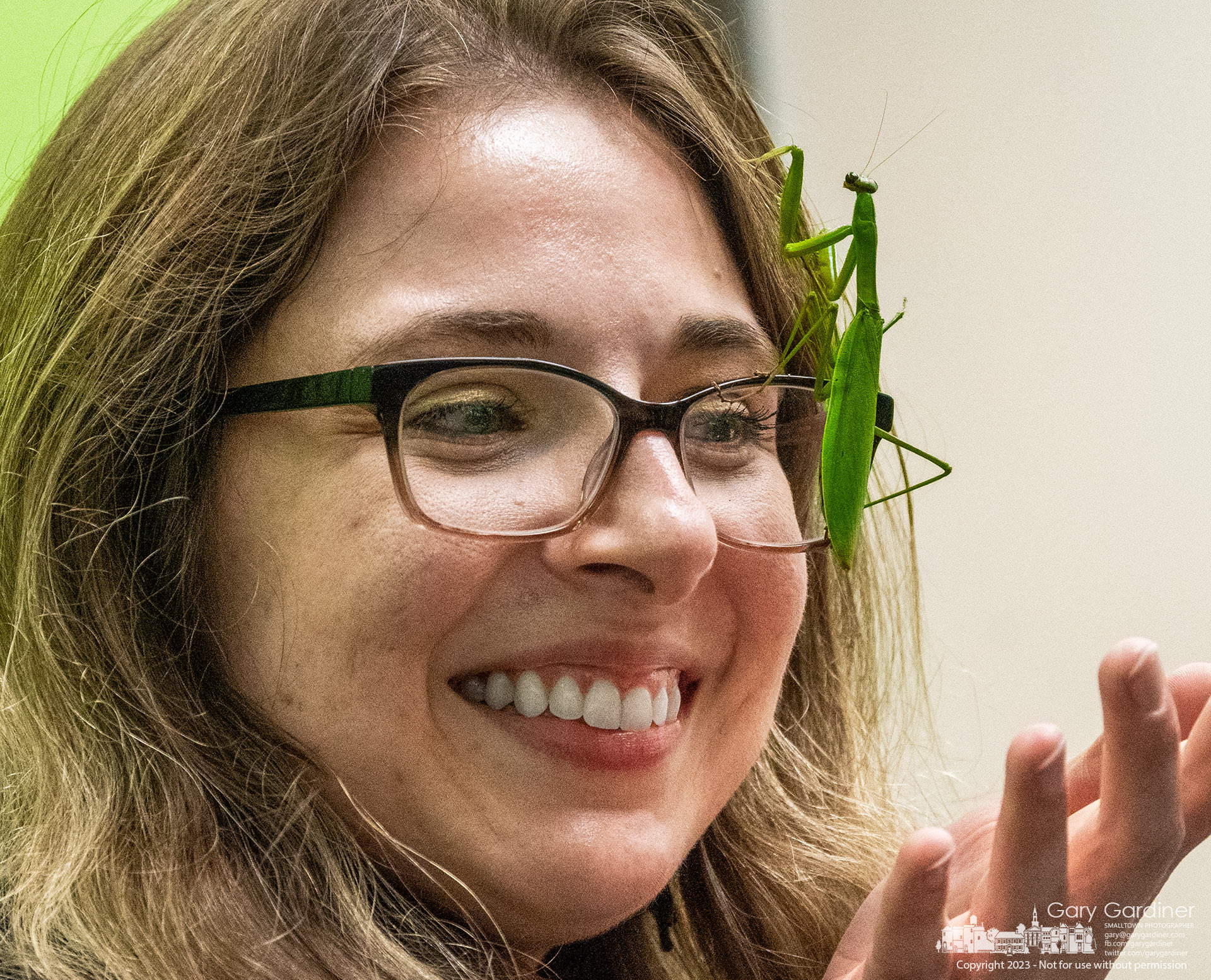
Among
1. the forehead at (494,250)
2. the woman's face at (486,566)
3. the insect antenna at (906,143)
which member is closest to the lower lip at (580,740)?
the woman's face at (486,566)

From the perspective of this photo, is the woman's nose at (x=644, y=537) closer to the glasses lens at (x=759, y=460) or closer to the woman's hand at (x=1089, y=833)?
the glasses lens at (x=759, y=460)

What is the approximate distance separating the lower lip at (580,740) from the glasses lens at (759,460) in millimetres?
140

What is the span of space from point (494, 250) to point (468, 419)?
0.10 m

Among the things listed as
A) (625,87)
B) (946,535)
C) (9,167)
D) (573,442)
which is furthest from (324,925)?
(9,167)

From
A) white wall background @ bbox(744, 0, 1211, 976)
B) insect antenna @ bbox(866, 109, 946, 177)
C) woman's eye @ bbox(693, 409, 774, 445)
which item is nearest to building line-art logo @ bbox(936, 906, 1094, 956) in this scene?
white wall background @ bbox(744, 0, 1211, 976)

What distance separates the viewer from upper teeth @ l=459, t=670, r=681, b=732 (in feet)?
2.07

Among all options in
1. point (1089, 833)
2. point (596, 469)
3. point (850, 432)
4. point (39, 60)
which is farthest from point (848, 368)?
point (39, 60)

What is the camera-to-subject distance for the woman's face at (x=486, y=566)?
24.1 inches

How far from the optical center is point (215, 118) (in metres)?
0.70

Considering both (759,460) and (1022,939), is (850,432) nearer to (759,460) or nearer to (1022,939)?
(759,460)

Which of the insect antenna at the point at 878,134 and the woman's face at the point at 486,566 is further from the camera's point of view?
the insect antenna at the point at 878,134

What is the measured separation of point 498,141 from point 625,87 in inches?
5.6

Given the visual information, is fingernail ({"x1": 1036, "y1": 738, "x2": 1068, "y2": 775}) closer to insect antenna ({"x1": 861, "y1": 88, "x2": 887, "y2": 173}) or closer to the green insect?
the green insect

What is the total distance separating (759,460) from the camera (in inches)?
29.0
